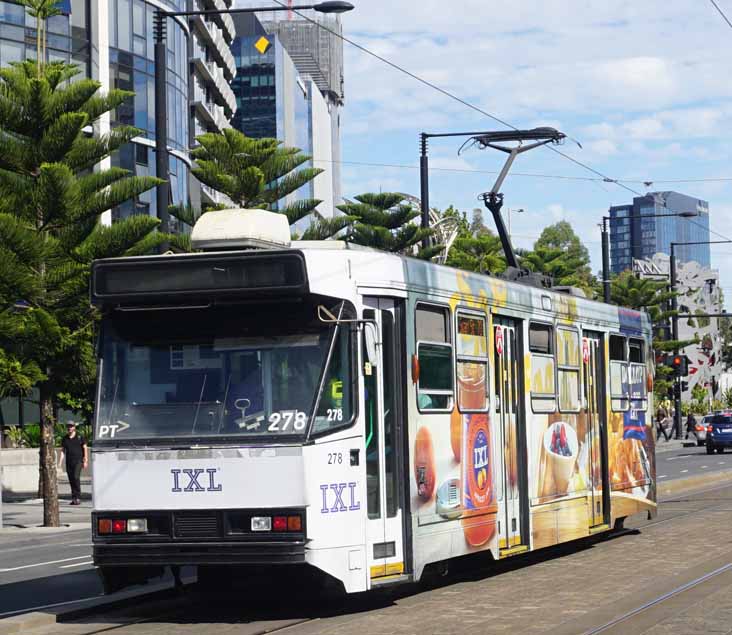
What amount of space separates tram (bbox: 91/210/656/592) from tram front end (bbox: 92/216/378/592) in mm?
11

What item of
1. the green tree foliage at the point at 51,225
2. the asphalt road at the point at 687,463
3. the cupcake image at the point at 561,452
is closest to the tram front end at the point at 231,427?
the cupcake image at the point at 561,452

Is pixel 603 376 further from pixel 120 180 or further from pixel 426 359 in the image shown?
pixel 120 180

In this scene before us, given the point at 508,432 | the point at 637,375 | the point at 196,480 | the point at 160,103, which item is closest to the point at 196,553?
the point at 196,480

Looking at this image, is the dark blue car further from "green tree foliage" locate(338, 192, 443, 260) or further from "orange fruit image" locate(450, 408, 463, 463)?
"orange fruit image" locate(450, 408, 463, 463)

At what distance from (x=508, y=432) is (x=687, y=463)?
107 ft

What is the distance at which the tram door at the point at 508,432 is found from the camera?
44.7ft

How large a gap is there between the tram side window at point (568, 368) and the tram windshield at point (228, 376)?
5.13m

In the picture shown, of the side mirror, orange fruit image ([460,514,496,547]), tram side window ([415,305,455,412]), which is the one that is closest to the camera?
the side mirror

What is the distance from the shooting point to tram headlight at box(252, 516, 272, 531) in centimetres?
1054

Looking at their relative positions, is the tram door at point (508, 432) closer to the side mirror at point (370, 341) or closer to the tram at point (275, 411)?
the tram at point (275, 411)

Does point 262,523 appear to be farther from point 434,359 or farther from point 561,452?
point 561,452

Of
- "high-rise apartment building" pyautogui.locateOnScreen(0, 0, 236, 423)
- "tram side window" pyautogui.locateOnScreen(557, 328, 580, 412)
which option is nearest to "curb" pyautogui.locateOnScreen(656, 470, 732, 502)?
"tram side window" pyautogui.locateOnScreen(557, 328, 580, 412)

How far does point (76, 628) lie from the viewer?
10.7m

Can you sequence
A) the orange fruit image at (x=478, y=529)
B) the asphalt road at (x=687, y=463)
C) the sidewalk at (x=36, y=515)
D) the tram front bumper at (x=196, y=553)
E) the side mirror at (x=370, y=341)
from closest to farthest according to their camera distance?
the tram front bumper at (x=196, y=553) → the side mirror at (x=370, y=341) → the orange fruit image at (x=478, y=529) → the sidewalk at (x=36, y=515) → the asphalt road at (x=687, y=463)
